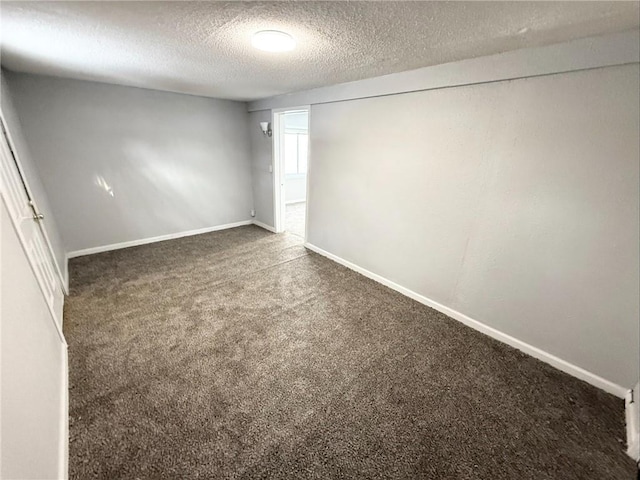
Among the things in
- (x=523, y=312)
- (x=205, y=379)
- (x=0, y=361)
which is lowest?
(x=205, y=379)

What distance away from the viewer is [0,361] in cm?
87

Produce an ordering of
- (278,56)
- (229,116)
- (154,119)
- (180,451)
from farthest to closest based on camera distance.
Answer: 1. (229,116)
2. (154,119)
3. (278,56)
4. (180,451)

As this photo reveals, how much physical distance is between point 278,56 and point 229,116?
262 cm

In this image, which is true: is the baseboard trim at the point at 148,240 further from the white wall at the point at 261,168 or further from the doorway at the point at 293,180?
the doorway at the point at 293,180

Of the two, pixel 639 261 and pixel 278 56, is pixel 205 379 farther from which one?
pixel 639 261

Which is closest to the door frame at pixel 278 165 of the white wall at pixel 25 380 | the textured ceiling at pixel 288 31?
the textured ceiling at pixel 288 31

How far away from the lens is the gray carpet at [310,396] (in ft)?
4.23

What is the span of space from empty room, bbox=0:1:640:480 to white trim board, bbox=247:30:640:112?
1 centimetres

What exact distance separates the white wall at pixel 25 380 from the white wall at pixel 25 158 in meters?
1.50

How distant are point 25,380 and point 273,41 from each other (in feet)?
6.61

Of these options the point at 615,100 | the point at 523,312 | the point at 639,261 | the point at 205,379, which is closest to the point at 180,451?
the point at 205,379

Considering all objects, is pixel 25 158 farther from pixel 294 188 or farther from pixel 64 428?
pixel 294 188

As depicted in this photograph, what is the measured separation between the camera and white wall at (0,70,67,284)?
2.18 metres

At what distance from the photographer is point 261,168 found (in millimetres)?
4418
